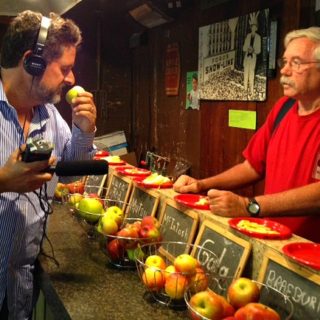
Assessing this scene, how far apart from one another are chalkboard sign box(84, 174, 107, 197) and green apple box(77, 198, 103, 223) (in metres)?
0.53

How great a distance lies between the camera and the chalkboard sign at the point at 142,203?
5.38ft

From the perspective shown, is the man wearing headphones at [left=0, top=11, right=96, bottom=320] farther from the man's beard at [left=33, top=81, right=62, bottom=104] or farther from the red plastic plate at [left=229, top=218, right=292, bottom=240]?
the red plastic plate at [left=229, top=218, right=292, bottom=240]

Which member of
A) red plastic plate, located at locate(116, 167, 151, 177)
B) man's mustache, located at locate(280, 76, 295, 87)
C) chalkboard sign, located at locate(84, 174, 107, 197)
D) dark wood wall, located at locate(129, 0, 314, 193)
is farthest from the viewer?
dark wood wall, located at locate(129, 0, 314, 193)

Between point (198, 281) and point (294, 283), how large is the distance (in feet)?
0.77

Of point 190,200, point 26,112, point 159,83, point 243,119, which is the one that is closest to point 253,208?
point 190,200

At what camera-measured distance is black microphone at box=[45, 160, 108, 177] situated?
1.15 m

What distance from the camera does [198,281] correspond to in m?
1.09

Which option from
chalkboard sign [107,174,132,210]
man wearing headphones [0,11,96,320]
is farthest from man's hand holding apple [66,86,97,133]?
chalkboard sign [107,174,132,210]

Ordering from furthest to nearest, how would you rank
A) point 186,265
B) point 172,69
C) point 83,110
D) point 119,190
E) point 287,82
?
point 172,69 < point 119,190 < point 287,82 < point 83,110 < point 186,265

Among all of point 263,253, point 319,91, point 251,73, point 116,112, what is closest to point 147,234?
point 263,253

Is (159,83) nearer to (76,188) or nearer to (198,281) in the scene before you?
(76,188)

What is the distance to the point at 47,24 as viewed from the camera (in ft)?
4.19

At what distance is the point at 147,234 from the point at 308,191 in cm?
62

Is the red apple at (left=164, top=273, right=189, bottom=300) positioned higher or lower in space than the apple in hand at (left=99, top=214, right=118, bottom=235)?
lower
